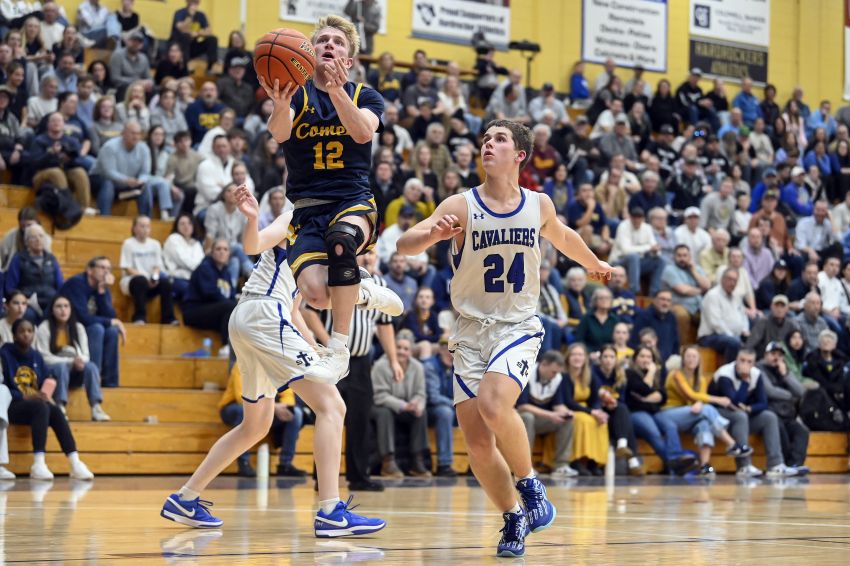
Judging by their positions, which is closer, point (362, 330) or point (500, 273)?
point (500, 273)

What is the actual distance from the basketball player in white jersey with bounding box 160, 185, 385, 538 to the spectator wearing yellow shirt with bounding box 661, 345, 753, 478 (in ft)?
28.5

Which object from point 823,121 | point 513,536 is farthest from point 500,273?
point 823,121

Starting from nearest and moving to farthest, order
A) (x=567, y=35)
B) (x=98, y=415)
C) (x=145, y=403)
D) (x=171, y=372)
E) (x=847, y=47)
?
(x=98, y=415)
(x=145, y=403)
(x=171, y=372)
(x=567, y=35)
(x=847, y=47)

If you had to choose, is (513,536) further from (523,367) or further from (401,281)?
(401,281)

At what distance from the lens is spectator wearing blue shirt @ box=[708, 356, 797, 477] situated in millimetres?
14680

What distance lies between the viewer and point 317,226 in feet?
19.7

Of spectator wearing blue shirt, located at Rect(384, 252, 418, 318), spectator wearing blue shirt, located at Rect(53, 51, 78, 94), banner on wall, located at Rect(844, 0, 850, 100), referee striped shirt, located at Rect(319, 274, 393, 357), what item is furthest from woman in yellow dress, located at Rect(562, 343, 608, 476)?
banner on wall, located at Rect(844, 0, 850, 100)

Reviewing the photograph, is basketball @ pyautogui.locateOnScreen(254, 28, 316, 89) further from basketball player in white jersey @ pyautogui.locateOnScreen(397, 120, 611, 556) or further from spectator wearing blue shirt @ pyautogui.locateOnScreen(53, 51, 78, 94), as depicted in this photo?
spectator wearing blue shirt @ pyautogui.locateOnScreen(53, 51, 78, 94)

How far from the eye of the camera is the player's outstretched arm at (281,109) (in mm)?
5672

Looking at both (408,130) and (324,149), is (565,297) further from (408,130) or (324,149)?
(324,149)

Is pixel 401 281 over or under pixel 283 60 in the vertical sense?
under

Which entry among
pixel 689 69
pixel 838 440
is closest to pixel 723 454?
pixel 838 440

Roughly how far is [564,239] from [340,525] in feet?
5.34

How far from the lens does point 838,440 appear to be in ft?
51.9
